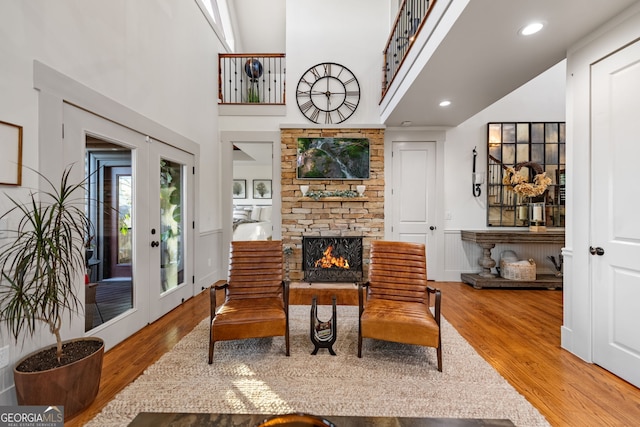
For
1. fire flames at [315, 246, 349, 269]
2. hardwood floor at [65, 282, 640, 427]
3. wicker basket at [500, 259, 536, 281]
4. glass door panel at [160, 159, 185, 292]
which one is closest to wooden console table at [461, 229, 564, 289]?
wicker basket at [500, 259, 536, 281]

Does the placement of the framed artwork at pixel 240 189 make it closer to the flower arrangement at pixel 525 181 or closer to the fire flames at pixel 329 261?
the fire flames at pixel 329 261

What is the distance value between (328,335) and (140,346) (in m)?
1.74

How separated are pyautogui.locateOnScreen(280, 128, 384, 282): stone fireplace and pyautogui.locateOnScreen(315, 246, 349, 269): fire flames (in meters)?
0.35

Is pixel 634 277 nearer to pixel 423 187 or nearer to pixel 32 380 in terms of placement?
pixel 423 187

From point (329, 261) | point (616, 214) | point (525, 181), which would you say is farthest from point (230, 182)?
point (525, 181)

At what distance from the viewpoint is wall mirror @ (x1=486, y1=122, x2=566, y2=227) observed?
491 centimetres

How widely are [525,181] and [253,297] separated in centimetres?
472

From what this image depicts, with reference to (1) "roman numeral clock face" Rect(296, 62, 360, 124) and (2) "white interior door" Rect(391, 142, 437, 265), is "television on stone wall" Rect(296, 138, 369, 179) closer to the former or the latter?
(1) "roman numeral clock face" Rect(296, 62, 360, 124)

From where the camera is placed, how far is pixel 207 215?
462 centimetres

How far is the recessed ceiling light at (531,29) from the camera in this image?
217cm

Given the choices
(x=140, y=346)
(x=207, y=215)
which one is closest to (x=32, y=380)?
(x=140, y=346)

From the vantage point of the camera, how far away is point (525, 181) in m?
4.76

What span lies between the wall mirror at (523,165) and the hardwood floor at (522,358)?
153 centimetres

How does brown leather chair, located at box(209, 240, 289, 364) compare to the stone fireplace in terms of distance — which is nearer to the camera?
brown leather chair, located at box(209, 240, 289, 364)
